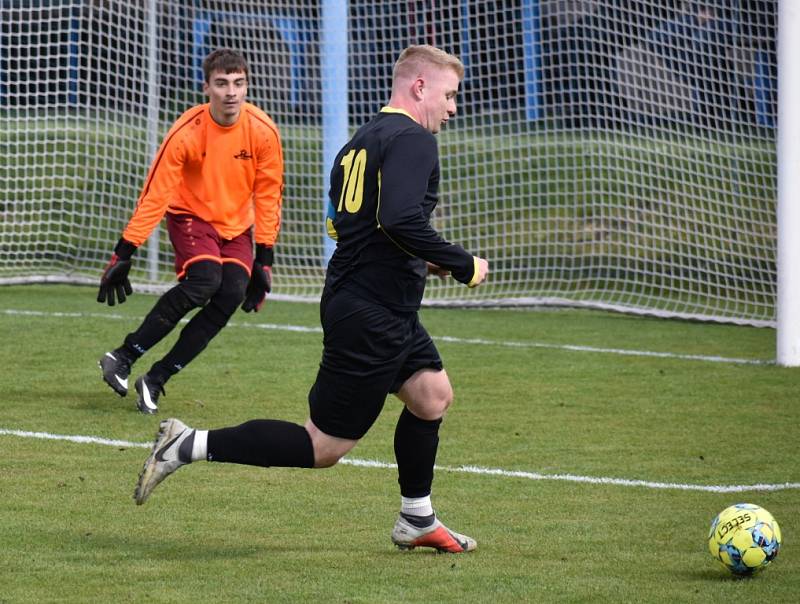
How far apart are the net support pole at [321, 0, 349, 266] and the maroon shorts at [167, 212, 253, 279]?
5478mm

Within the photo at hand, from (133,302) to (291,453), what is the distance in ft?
27.1

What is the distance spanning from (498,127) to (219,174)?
24.7 feet

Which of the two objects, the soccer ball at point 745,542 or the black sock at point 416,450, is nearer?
the soccer ball at point 745,542

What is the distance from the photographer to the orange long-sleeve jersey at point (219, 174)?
26.2 feet

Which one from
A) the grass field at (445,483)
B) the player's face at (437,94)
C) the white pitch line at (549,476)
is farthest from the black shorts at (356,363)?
the white pitch line at (549,476)

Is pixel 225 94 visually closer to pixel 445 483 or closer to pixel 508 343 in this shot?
pixel 445 483

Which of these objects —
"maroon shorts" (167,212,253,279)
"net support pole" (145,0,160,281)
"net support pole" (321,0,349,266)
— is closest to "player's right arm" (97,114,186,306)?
"maroon shorts" (167,212,253,279)

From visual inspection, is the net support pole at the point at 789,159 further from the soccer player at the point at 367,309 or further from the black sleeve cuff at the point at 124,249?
the soccer player at the point at 367,309

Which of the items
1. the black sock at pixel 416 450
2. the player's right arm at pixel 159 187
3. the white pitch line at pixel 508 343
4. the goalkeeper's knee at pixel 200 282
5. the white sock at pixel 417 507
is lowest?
the white pitch line at pixel 508 343

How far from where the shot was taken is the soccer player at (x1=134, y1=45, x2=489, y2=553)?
4.93 metres

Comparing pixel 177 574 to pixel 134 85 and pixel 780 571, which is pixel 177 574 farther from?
pixel 134 85

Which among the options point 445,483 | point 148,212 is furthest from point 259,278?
point 445,483

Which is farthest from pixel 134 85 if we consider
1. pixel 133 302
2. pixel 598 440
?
pixel 598 440

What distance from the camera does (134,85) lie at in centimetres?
1451
